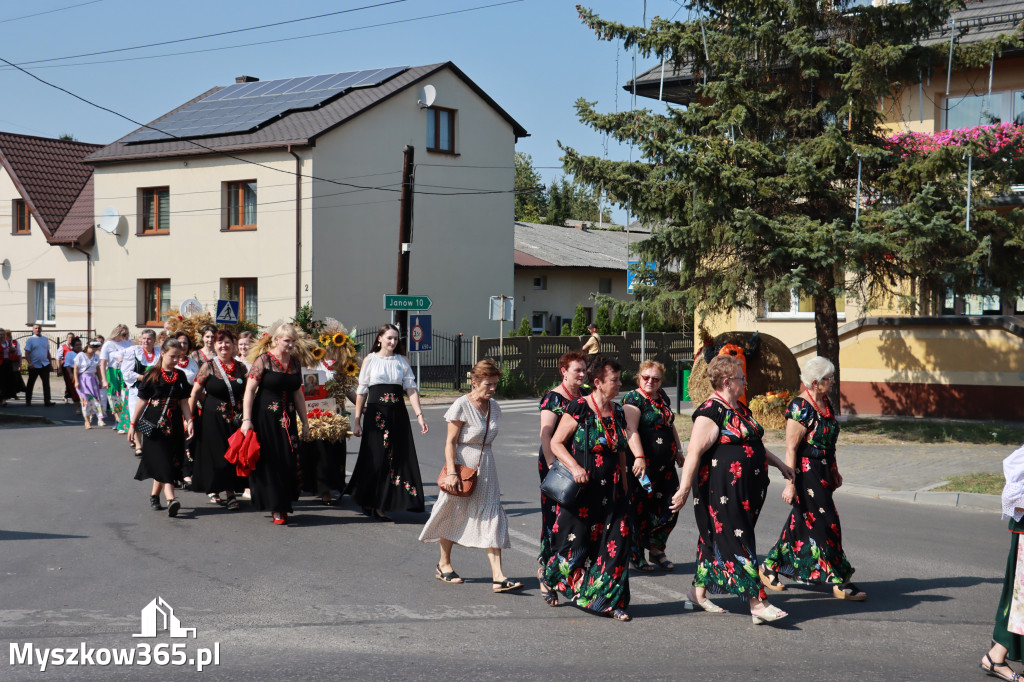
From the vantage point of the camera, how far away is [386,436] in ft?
29.6

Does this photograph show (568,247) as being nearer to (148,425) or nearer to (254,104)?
(254,104)

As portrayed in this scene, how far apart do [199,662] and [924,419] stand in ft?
49.3

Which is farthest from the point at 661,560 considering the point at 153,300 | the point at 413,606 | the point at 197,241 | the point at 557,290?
the point at 557,290

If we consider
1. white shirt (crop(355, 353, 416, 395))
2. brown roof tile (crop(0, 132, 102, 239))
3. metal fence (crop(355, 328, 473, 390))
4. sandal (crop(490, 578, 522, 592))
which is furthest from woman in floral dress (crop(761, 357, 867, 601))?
brown roof tile (crop(0, 132, 102, 239))

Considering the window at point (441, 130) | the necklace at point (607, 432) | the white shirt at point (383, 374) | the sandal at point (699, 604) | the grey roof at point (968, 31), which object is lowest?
the sandal at point (699, 604)

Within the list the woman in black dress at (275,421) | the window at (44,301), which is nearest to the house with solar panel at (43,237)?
the window at (44,301)

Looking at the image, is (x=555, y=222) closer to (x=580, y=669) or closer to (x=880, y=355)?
(x=880, y=355)

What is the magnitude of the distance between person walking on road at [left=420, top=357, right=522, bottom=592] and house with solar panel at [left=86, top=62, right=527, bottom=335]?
23.6 m

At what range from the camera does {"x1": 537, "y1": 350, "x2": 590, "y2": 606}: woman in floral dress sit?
6.50 meters

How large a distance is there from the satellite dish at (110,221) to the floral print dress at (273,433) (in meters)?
27.3

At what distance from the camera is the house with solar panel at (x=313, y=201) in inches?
1195

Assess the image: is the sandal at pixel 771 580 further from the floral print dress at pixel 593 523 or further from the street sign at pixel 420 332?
the street sign at pixel 420 332

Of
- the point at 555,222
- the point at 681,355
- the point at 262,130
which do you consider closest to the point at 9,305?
the point at 262,130

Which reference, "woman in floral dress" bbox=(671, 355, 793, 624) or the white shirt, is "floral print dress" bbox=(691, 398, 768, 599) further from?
the white shirt
